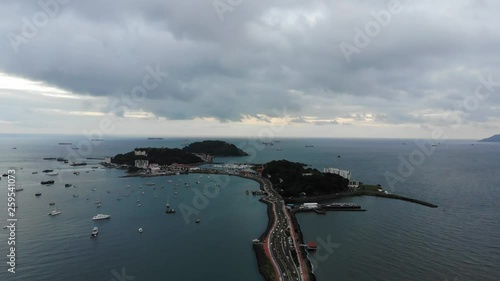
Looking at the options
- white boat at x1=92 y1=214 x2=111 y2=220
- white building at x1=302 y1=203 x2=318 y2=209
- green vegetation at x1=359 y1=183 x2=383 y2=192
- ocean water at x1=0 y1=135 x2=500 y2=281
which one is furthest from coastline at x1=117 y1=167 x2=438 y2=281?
white boat at x1=92 y1=214 x2=111 y2=220

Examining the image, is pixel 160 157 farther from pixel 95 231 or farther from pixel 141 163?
pixel 95 231

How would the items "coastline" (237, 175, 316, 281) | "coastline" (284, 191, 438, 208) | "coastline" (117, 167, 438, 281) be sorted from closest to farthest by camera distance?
"coastline" (237, 175, 316, 281) → "coastline" (117, 167, 438, 281) → "coastline" (284, 191, 438, 208)

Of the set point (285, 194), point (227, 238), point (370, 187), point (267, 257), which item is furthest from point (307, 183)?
point (267, 257)

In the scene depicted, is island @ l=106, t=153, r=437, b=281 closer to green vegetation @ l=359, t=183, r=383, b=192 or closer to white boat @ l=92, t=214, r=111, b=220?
green vegetation @ l=359, t=183, r=383, b=192

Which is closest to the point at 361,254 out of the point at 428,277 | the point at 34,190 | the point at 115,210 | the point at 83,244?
the point at 428,277

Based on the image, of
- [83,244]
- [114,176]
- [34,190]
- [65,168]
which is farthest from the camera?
[65,168]

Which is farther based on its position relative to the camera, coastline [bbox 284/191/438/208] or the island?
coastline [bbox 284/191/438/208]

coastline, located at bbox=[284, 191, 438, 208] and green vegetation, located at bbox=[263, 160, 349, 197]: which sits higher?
green vegetation, located at bbox=[263, 160, 349, 197]

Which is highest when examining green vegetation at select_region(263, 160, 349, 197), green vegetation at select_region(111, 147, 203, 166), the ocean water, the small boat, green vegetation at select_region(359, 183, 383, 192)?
green vegetation at select_region(111, 147, 203, 166)

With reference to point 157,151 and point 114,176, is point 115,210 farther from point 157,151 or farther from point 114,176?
point 157,151
